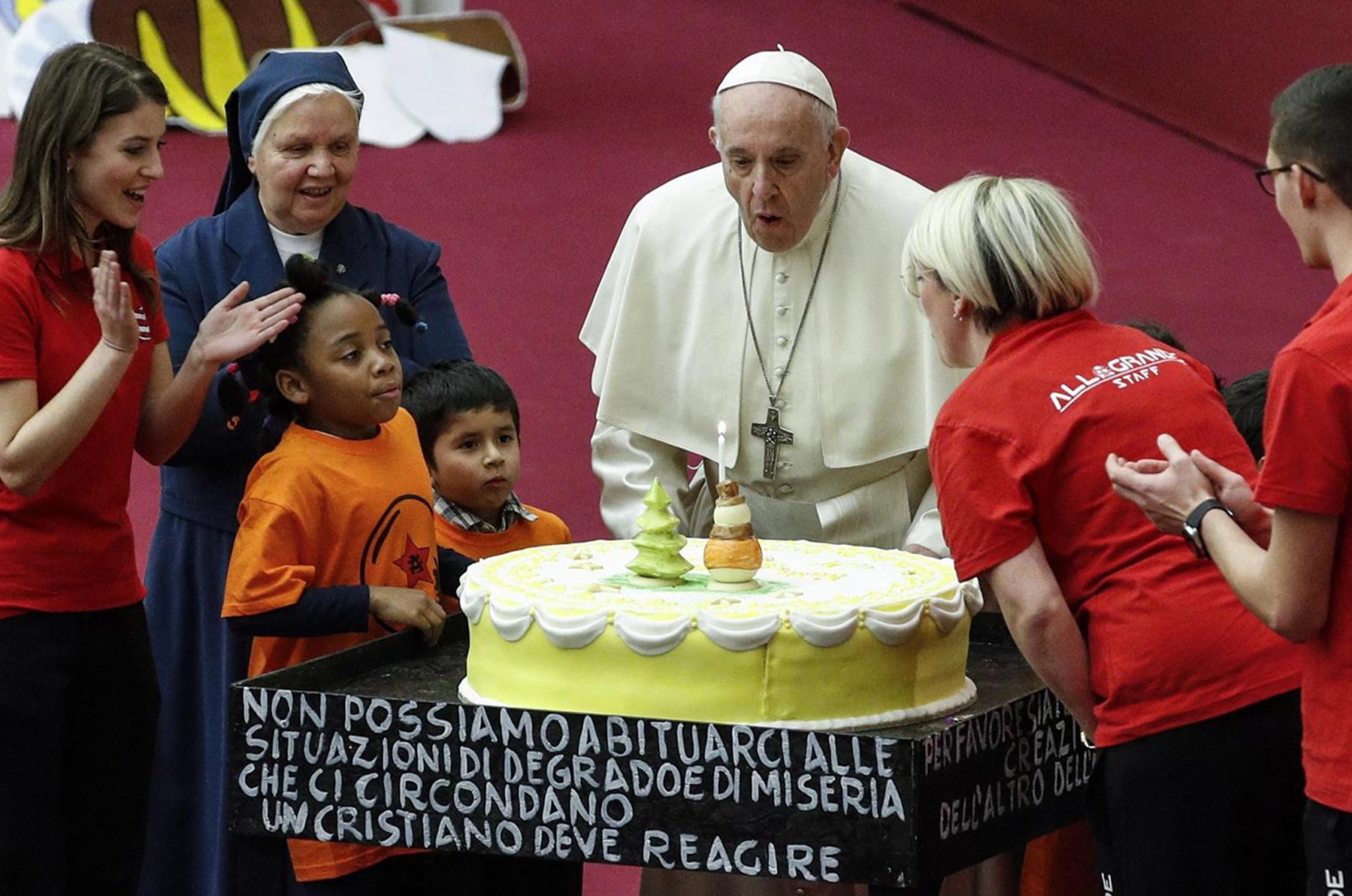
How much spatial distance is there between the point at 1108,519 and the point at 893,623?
408mm

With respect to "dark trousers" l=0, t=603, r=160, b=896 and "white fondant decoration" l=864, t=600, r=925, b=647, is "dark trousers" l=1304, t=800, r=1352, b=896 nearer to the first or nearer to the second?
"white fondant decoration" l=864, t=600, r=925, b=647

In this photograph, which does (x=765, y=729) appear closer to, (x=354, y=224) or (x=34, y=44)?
(x=354, y=224)

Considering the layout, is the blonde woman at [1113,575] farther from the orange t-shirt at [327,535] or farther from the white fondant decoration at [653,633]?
the orange t-shirt at [327,535]

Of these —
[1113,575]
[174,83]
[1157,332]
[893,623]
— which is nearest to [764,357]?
[1157,332]

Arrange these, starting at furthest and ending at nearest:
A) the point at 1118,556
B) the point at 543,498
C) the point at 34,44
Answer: the point at 34,44 → the point at 543,498 → the point at 1118,556

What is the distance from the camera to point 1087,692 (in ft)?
9.24

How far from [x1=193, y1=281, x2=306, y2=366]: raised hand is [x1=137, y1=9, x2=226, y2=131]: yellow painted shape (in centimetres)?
415

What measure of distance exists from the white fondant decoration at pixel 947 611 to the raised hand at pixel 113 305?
50.1 inches

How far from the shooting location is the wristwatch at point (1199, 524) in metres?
2.57

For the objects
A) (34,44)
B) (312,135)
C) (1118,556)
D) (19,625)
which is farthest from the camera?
(34,44)

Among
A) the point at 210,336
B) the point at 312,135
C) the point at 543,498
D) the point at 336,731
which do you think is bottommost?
the point at 543,498

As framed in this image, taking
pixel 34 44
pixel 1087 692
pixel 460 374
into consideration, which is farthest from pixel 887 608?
pixel 34 44

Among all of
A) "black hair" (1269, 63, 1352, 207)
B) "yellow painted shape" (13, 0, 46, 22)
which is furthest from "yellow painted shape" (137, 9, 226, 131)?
"black hair" (1269, 63, 1352, 207)

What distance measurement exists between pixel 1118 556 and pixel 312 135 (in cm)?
175
